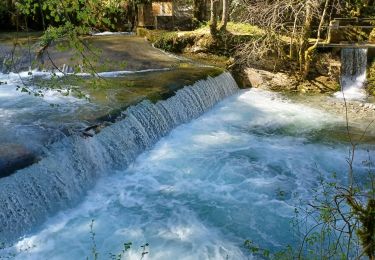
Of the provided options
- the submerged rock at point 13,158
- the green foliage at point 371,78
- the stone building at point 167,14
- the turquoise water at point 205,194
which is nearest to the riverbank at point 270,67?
the green foliage at point 371,78

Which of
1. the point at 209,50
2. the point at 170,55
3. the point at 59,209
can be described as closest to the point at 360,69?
the point at 209,50

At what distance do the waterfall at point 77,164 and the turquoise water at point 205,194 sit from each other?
17 centimetres

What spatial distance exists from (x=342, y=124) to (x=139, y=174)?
16.0 feet

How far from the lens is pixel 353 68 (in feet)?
39.4

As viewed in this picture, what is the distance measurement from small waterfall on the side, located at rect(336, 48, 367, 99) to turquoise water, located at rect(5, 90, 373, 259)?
9.13 ft

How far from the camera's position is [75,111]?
7613 mm

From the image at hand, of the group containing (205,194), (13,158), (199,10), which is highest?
(199,10)

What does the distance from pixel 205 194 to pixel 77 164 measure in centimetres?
198

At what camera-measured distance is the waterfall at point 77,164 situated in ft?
17.1

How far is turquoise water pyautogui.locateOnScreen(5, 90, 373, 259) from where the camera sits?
5.13 metres

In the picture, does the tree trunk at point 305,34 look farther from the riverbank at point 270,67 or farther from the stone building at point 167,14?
the stone building at point 167,14

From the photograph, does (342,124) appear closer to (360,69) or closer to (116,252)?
(360,69)

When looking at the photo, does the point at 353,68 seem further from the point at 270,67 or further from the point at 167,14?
the point at 167,14

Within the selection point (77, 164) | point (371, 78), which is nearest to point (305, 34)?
point (371, 78)
